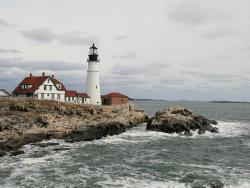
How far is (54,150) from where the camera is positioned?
3212 centimetres

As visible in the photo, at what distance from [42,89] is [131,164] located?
3033 cm

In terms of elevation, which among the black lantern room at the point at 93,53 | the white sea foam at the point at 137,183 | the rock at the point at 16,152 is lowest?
the white sea foam at the point at 137,183

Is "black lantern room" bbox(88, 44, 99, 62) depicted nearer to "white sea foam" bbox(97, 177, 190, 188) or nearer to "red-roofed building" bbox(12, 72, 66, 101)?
"red-roofed building" bbox(12, 72, 66, 101)

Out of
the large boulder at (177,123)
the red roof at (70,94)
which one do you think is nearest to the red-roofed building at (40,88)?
the red roof at (70,94)

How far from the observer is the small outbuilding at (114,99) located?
211 ft

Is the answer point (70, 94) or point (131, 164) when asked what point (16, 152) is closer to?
point (131, 164)

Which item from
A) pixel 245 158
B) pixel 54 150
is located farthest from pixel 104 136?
pixel 245 158

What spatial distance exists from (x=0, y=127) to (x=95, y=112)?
543 inches

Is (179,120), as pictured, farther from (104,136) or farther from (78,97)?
(78,97)

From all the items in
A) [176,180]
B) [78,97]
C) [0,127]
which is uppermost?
[78,97]

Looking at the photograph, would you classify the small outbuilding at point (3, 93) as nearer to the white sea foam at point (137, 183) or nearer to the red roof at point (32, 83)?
the red roof at point (32, 83)

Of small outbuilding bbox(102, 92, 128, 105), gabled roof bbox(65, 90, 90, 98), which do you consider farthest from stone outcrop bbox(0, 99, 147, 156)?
small outbuilding bbox(102, 92, 128, 105)

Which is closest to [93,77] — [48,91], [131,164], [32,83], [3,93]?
[48,91]

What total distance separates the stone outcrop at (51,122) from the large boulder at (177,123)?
4.52 m
